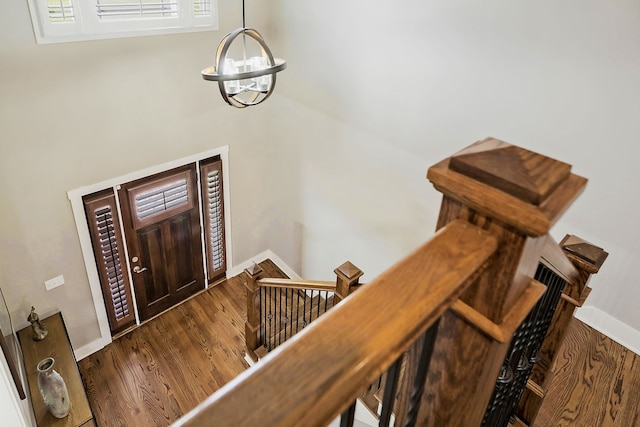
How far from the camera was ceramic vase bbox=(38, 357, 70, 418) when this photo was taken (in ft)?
12.2

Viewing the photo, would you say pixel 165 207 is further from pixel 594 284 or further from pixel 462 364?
pixel 462 364

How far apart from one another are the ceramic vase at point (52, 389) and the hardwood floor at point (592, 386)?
3798 mm

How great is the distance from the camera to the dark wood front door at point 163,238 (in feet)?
16.2

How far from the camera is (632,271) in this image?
3.17m

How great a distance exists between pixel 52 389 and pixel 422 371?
4.08 m

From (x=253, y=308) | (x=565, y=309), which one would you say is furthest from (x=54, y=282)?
(x=565, y=309)

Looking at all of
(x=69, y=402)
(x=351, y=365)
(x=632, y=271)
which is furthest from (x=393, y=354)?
(x=69, y=402)

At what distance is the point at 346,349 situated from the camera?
1.71ft

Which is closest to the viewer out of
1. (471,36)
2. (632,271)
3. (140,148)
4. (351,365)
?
(351,365)

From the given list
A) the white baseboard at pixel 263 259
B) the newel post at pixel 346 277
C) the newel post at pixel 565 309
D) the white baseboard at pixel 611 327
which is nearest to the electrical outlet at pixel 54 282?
the white baseboard at pixel 263 259

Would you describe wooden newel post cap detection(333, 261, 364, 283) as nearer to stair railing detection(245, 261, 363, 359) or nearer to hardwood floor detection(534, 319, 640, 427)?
stair railing detection(245, 261, 363, 359)

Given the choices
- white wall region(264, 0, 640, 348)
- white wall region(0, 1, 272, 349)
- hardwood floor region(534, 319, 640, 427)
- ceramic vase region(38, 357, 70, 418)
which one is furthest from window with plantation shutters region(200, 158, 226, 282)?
hardwood floor region(534, 319, 640, 427)

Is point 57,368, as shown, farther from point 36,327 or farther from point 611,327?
point 611,327

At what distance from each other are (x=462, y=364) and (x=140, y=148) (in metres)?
4.45
